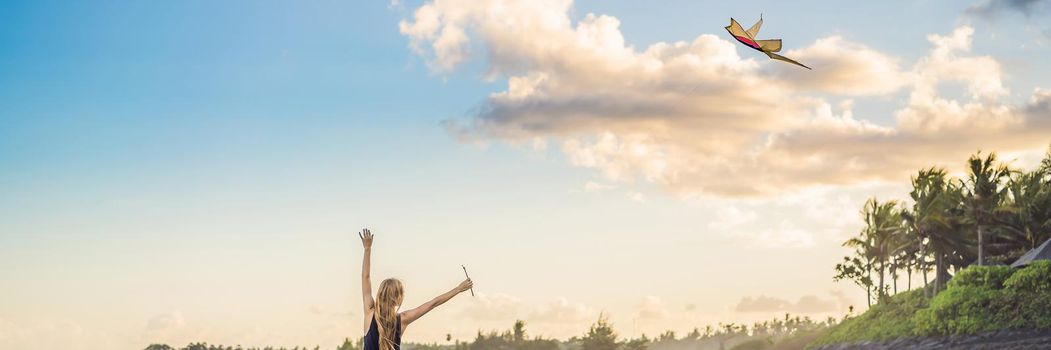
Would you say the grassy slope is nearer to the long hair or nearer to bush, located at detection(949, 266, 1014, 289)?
bush, located at detection(949, 266, 1014, 289)

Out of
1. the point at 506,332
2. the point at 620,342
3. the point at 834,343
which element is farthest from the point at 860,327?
the point at 506,332

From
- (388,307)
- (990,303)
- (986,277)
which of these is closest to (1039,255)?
(986,277)

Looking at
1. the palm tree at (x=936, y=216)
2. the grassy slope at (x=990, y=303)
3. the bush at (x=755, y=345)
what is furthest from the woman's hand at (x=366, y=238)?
the bush at (x=755, y=345)

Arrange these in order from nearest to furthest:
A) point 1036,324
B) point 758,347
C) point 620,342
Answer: point 1036,324 → point 620,342 → point 758,347

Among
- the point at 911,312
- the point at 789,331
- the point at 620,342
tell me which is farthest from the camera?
the point at 789,331

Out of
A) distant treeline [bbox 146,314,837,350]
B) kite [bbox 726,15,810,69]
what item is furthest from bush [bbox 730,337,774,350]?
kite [bbox 726,15,810,69]

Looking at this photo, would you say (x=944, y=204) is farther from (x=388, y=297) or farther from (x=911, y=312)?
(x=388, y=297)

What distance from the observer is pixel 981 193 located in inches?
1993

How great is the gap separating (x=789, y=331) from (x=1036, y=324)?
57047 millimetres

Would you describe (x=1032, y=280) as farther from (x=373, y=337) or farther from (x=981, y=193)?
(x=373, y=337)

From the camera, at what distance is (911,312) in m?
50.6

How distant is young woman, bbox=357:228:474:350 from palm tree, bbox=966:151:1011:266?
48632 millimetres

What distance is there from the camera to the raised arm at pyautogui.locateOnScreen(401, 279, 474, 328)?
658 cm

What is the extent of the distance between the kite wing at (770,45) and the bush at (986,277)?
84.5ft
